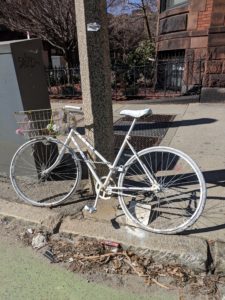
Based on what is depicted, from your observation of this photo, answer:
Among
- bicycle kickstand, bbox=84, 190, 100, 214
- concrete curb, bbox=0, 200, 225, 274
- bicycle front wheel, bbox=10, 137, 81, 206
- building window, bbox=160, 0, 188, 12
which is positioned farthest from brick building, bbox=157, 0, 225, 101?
concrete curb, bbox=0, 200, 225, 274

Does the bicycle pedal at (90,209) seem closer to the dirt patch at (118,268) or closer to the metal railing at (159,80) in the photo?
the dirt patch at (118,268)

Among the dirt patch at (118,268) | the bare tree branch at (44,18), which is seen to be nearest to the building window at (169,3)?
the bare tree branch at (44,18)

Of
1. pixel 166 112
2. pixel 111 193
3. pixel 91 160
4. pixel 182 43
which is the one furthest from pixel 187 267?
pixel 182 43

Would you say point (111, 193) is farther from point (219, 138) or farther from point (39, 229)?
point (219, 138)

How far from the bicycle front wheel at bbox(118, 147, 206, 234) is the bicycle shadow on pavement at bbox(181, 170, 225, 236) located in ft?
0.34

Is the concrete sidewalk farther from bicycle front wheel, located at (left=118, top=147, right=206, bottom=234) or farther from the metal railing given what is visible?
the metal railing

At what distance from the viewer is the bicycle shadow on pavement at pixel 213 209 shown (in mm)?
2873

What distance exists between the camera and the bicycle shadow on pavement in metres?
2.87

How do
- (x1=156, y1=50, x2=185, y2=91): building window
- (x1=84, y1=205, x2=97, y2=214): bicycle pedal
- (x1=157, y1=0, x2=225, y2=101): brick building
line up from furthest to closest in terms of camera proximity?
(x1=156, y1=50, x2=185, y2=91): building window, (x1=157, y1=0, x2=225, y2=101): brick building, (x1=84, y1=205, x2=97, y2=214): bicycle pedal

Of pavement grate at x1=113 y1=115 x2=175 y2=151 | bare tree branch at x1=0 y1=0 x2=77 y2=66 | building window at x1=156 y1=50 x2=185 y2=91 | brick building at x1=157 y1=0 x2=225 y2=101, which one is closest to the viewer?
pavement grate at x1=113 y1=115 x2=175 y2=151

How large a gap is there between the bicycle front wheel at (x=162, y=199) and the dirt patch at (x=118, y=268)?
0.32 metres

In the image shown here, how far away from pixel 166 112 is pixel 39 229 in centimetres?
479

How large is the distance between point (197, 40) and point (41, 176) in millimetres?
6237

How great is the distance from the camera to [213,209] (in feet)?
10.3
